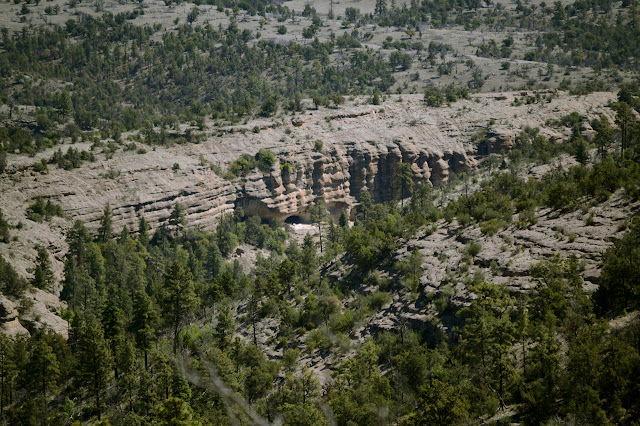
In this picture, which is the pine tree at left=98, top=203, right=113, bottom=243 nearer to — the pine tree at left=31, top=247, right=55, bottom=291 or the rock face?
the rock face

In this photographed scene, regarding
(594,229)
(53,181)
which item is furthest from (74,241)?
(594,229)

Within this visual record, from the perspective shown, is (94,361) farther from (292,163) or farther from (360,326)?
(292,163)

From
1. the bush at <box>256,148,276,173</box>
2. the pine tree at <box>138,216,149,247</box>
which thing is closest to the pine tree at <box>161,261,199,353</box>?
the pine tree at <box>138,216,149,247</box>

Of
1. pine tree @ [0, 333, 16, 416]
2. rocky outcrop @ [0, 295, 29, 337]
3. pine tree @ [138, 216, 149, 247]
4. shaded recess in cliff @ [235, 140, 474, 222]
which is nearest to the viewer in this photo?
pine tree @ [0, 333, 16, 416]

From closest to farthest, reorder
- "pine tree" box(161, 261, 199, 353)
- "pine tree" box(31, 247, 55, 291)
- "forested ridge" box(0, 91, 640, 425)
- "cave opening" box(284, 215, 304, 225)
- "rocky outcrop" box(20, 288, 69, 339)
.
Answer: "forested ridge" box(0, 91, 640, 425), "pine tree" box(161, 261, 199, 353), "rocky outcrop" box(20, 288, 69, 339), "pine tree" box(31, 247, 55, 291), "cave opening" box(284, 215, 304, 225)

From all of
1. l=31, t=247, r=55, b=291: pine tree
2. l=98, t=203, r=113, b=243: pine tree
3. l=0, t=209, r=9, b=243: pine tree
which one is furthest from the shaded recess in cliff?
l=31, t=247, r=55, b=291: pine tree

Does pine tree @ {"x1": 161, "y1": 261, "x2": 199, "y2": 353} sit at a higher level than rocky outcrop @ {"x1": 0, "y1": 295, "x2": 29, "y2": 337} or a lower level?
higher

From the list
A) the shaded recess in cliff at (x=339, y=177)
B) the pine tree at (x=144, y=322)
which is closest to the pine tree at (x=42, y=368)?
the pine tree at (x=144, y=322)

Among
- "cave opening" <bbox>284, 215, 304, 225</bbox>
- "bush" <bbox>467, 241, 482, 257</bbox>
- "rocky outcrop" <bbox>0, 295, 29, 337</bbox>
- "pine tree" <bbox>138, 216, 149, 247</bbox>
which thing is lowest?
"cave opening" <bbox>284, 215, 304, 225</bbox>

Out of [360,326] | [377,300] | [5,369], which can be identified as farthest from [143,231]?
[360,326]

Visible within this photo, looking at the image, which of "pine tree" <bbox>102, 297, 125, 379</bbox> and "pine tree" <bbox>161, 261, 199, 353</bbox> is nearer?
"pine tree" <bbox>102, 297, 125, 379</bbox>
